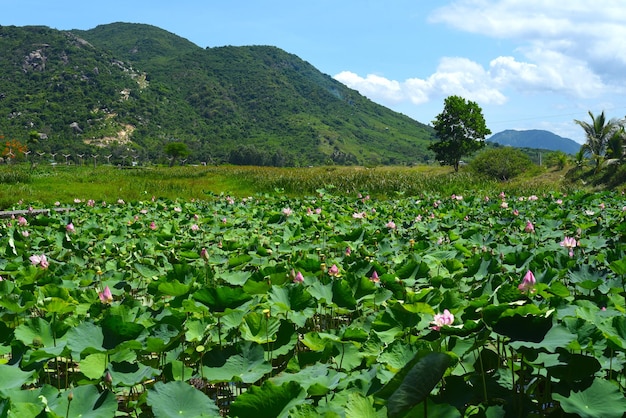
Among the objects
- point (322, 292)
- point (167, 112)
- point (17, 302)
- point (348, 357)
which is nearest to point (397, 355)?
point (348, 357)

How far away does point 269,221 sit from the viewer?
6.08 m

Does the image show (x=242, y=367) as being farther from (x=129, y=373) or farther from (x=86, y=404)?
(x=86, y=404)

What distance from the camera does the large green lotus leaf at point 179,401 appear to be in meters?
1.32

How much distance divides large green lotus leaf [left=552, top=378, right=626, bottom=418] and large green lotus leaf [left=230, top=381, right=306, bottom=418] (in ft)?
2.12

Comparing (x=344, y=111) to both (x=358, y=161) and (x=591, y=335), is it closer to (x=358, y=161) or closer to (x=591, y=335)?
(x=358, y=161)

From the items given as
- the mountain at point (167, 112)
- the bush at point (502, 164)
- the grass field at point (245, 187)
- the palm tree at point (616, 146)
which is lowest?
the grass field at point (245, 187)

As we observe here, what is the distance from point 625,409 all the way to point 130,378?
1.41 meters

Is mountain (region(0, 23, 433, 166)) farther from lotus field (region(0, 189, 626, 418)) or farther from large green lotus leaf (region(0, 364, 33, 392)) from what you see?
large green lotus leaf (region(0, 364, 33, 392))

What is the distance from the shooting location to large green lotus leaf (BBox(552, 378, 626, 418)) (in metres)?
1.19

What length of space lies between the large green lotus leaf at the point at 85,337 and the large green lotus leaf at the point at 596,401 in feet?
4.78

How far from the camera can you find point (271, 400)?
4.00 ft

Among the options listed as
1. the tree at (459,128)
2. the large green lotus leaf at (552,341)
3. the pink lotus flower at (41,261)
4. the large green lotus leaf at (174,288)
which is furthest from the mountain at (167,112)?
the large green lotus leaf at (552,341)

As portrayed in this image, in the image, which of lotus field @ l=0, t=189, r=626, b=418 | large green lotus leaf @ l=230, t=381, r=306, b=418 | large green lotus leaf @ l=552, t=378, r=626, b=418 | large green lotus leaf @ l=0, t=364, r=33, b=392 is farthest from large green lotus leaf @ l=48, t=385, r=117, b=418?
large green lotus leaf @ l=552, t=378, r=626, b=418

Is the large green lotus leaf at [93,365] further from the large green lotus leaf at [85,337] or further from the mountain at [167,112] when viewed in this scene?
the mountain at [167,112]
